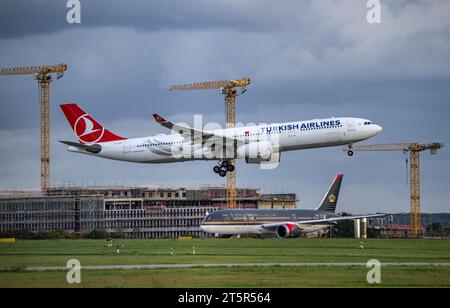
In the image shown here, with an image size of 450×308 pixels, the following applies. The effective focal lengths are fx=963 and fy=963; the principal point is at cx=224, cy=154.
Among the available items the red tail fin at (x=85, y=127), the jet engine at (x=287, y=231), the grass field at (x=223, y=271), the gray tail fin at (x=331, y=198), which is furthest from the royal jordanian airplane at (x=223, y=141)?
the gray tail fin at (x=331, y=198)

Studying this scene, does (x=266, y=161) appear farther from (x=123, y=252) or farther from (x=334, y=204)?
(x=334, y=204)

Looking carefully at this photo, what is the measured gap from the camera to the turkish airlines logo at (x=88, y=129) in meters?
94.1

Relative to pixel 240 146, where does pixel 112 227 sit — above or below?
below

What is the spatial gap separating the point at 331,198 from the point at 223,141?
3087cm

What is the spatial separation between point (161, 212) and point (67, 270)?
10237 centimetres

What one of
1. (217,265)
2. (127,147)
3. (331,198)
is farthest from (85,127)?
(217,265)

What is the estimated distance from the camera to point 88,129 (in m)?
95.5

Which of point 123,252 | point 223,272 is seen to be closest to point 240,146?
point 123,252

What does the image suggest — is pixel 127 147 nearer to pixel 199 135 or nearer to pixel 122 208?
pixel 199 135

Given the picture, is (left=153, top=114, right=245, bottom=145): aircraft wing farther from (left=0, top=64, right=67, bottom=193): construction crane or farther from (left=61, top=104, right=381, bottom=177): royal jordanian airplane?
(left=0, top=64, right=67, bottom=193): construction crane

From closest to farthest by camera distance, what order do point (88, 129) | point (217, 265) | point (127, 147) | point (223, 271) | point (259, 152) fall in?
point (223, 271), point (217, 265), point (259, 152), point (127, 147), point (88, 129)

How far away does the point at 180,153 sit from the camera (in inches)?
3447
